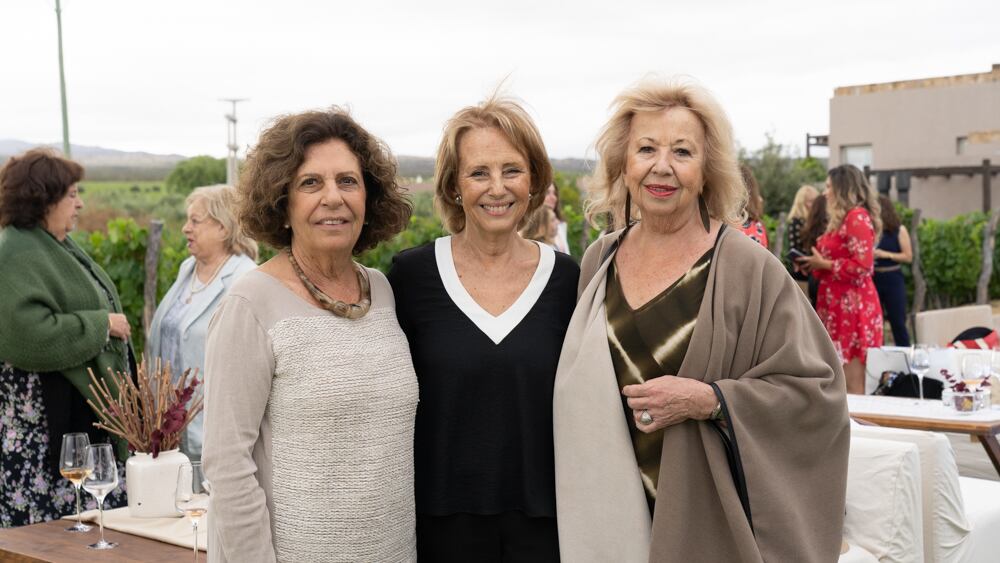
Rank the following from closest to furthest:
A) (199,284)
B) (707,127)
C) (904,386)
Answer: (707,127) → (199,284) → (904,386)

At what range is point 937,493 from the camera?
429cm

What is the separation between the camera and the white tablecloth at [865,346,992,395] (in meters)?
5.93

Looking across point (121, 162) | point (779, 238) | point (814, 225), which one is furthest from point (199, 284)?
point (121, 162)

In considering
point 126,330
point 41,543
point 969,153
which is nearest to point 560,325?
point 41,543

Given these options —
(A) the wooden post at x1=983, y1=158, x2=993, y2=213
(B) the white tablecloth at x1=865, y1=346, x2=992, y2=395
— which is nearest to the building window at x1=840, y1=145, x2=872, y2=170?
(A) the wooden post at x1=983, y1=158, x2=993, y2=213

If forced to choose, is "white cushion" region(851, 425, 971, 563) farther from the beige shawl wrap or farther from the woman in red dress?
the woman in red dress

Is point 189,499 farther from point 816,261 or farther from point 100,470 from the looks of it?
point 816,261

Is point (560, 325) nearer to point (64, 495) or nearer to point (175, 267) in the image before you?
point (64, 495)

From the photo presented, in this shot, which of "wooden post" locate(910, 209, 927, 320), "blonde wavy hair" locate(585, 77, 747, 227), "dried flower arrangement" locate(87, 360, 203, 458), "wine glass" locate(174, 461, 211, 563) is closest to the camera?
"blonde wavy hair" locate(585, 77, 747, 227)

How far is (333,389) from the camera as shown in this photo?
2447 millimetres

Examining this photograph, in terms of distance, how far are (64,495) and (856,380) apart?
5.91 m

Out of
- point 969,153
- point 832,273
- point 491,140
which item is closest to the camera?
point 491,140

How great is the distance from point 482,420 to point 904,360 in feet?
14.5

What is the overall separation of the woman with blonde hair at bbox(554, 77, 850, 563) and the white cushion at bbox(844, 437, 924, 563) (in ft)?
4.62
